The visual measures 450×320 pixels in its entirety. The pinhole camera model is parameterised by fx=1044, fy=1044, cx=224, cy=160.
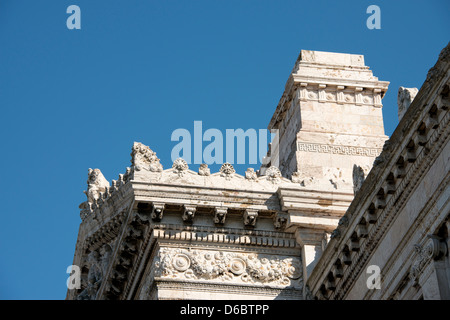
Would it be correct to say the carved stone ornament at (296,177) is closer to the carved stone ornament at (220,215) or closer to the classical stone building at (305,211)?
the classical stone building at (305,211)

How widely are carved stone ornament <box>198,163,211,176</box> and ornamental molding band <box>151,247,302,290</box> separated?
1969 mm

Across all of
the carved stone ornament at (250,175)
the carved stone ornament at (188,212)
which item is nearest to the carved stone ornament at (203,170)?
the carved stone ornament at (250,175)

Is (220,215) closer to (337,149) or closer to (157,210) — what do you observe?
(157,210)

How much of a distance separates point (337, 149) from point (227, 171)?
383 cm

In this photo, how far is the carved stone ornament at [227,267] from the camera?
23.8m

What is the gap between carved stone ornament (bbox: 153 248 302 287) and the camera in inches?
938

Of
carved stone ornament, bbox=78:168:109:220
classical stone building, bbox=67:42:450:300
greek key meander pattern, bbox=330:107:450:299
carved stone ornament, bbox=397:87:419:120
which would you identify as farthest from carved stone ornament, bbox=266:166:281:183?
carved stone ornament, bbox=397:87:419:120

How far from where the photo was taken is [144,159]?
2520 cm

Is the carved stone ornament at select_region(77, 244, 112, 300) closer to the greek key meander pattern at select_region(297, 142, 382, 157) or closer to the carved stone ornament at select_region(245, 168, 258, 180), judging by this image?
the carved stone ornament at select_region(245, 168, 258, 180)

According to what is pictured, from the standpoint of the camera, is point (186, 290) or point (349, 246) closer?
point (349, 246)
